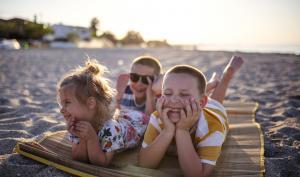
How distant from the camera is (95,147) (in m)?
2.50

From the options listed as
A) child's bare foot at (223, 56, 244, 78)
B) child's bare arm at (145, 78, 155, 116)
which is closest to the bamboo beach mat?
child's bare arm at (145, 78, 155, 116)

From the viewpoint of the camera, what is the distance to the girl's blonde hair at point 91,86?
2.55m

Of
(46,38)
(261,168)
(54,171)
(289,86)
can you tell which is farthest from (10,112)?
(46,38)

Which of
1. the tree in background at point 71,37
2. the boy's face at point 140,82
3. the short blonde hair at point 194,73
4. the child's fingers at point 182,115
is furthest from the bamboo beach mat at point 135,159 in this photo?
the tree in background at point 71,37

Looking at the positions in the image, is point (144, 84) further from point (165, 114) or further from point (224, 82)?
point (165, 114)

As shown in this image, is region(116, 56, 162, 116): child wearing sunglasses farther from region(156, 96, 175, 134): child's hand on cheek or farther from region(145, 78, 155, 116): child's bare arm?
region(156, 96, 175, 134): child's hand on cheek

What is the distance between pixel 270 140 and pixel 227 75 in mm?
1411

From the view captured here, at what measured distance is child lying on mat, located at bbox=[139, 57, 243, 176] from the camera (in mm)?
2344

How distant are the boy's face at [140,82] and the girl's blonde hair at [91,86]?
1.12 meters

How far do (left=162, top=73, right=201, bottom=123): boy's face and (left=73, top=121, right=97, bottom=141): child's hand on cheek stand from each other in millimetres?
619

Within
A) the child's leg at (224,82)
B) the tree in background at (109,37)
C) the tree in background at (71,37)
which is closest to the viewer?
the child's leg at (224,82)

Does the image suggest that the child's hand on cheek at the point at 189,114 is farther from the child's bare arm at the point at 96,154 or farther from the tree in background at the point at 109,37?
the tree in background at the point at 109,37

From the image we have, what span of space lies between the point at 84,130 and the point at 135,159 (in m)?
0.63

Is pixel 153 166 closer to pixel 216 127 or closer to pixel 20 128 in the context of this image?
pixel 216 127
